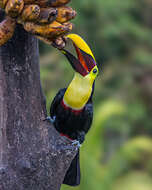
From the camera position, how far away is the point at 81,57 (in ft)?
4.18

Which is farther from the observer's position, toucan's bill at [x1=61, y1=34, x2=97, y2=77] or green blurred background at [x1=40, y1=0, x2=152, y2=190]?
Result: green blurred background at [x1=40, y1=0, x2=152, y2=190]

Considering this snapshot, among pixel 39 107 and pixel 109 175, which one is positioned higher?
pixel 39 107

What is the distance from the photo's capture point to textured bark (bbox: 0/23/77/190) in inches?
44.6

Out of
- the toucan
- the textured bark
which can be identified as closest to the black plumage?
the toucan

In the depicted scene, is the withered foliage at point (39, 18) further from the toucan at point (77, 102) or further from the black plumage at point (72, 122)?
the black plumage at point (72, 122)

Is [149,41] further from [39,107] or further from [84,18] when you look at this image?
[39,107]

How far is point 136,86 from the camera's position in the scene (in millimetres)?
6926

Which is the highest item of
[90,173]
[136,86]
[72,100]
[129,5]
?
[72,100]

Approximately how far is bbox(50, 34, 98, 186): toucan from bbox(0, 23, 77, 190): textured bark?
113 mm

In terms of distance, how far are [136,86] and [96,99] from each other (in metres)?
0.99

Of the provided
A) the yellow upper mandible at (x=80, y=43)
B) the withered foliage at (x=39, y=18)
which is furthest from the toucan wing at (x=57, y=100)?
the withered foliage at (x=39, y=18)

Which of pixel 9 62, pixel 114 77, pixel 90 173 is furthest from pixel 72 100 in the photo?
pixel 114 77

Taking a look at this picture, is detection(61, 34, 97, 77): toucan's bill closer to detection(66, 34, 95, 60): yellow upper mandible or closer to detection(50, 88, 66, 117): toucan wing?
detection(66, 34, 95, 60): yellow upper mandible

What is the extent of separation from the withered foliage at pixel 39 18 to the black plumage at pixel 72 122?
21.4 inches
